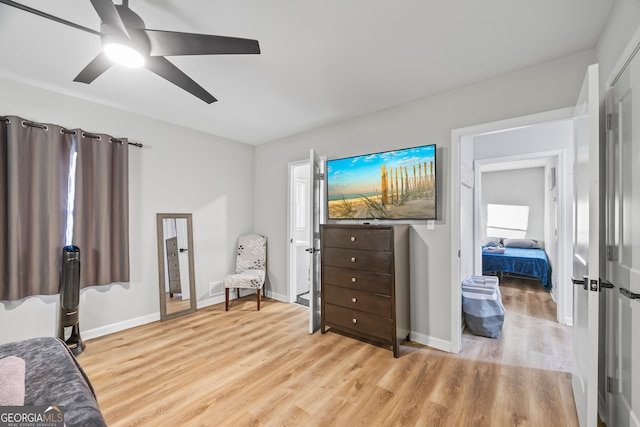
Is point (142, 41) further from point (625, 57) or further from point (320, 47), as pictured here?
point (625, 57)

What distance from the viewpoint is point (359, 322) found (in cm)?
273

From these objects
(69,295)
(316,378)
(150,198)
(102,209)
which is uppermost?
(150,198)

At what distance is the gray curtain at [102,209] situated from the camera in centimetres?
276

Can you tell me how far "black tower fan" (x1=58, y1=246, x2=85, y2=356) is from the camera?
251 centimetres

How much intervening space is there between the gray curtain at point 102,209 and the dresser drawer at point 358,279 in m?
2.25

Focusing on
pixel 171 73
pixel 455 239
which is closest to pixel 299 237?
pixel 455 239

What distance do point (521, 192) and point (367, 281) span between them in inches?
219

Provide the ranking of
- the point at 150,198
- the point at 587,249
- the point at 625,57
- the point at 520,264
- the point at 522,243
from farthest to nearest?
the point at 522,243 < the point at 520,264 < the point at 150,198 < the point at 587,249 < the point at 625,57

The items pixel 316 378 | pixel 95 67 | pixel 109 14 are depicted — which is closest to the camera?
pixel 109 14

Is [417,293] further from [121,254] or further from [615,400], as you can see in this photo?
[121,254]

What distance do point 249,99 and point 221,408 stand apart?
2.65 meters

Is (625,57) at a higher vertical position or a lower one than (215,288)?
higher

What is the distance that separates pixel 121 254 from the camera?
3035mm

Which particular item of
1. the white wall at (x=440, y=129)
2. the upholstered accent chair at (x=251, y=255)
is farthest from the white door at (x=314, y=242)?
the upholstered accent chair at (x=251, y=255)
